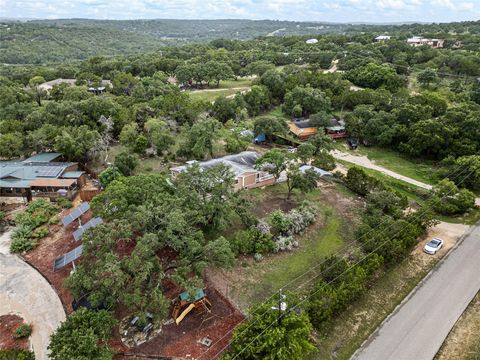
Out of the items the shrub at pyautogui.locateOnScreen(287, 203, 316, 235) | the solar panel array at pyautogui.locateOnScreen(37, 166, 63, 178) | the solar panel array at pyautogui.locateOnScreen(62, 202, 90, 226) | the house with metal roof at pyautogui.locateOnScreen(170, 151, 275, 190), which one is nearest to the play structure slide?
the shrub at pyautogui.locateOnScreen(287, 203, 316, 235)

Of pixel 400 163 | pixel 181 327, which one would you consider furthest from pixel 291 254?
pixel 400 163

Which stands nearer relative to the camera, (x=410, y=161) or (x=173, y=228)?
(x=173, y=228)

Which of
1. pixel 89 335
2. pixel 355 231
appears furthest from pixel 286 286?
pixel 89 335

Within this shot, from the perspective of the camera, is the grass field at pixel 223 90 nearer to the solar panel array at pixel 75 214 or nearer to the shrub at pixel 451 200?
the solar panel array at pixel 75 214

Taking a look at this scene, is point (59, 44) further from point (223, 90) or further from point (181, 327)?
point (181, 327)

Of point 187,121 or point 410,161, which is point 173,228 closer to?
point 187,121
